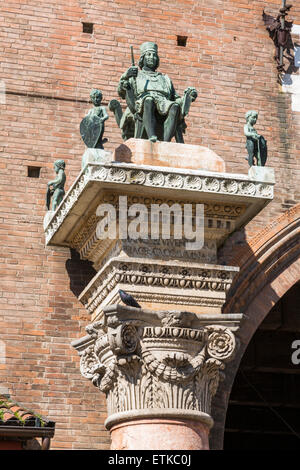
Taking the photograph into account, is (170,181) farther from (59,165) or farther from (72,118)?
(72,118)

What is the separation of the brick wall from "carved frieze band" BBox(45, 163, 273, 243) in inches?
48.3

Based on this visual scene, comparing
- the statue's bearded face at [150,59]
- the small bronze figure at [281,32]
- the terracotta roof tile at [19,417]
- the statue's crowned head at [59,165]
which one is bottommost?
the terracotta roof tile at [19,417]

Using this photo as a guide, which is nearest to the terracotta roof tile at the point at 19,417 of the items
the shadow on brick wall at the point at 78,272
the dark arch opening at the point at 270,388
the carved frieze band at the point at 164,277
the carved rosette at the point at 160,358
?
the carved rosette at the point at 160,358

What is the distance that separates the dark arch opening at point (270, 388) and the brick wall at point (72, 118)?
180 centimetres

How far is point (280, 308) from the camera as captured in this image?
Answer: 12102mm

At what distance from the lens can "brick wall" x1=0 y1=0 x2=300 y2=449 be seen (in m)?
9.50

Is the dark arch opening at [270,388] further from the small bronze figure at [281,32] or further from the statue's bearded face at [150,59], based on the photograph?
the statue's bearded face at [150,59]

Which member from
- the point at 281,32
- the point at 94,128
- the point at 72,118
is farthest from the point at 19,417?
the point at 281,32

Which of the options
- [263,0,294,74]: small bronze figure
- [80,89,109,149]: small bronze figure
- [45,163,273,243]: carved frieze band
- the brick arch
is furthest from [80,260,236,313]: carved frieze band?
[263,0,294,74]: small bronze figure

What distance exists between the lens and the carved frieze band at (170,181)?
8273mm

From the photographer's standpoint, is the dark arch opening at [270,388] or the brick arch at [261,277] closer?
the brick arch at [261,277]

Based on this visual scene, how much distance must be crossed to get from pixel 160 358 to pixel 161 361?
0.02 m

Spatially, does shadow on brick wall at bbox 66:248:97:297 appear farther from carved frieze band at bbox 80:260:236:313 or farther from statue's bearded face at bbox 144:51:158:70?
statue's bearded face at bbox 144:51:158:70
